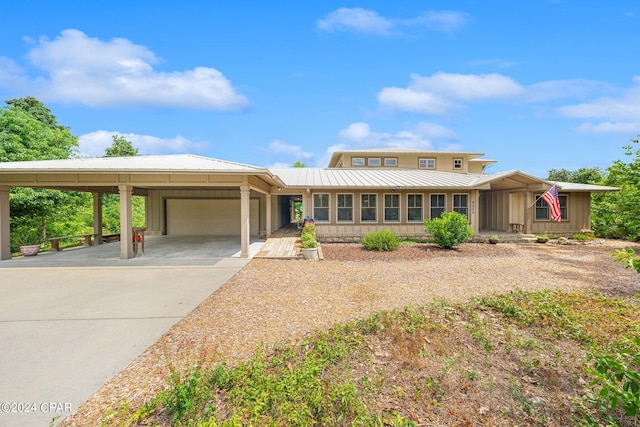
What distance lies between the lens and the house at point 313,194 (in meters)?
9.80

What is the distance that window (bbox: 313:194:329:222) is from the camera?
14969mm

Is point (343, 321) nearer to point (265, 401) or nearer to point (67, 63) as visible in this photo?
point (265, 401)

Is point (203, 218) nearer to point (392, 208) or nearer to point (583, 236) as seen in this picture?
point (392, 208)

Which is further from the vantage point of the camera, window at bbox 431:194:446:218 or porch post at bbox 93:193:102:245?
window at bbox 431:194:446:218

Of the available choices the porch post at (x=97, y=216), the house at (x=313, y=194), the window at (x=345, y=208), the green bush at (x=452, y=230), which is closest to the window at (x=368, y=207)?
the house at (x=313, y=194)

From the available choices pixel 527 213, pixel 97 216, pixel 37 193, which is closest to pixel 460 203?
pixel 527 213

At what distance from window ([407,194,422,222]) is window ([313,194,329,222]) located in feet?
13.9

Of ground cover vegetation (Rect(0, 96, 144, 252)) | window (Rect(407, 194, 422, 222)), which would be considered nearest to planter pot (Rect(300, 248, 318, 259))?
window (Rect(407, 194, 422, 222))

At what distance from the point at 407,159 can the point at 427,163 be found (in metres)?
1.48

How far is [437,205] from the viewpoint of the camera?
15.3 m

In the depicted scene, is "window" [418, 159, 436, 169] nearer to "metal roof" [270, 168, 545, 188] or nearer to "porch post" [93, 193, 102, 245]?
"metal roof" [270, 168, 545, 188]

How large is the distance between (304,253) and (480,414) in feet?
25.2

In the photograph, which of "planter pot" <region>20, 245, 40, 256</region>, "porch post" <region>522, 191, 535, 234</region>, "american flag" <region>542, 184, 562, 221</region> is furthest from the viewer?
"porch post" <region>522, 191, 535, 234</region>

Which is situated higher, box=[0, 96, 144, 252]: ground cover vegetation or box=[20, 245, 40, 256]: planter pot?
box=[0, 96, 144, 252]: ground cover vegetation
